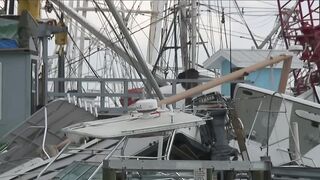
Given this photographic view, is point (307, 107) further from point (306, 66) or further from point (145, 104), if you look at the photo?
point (306, 66)

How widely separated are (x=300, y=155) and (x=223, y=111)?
175 cm

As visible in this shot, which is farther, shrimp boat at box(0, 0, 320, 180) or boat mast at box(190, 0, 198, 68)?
boat mast at box(190, 0, 198, 68)

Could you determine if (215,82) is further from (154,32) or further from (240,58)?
(154,32)

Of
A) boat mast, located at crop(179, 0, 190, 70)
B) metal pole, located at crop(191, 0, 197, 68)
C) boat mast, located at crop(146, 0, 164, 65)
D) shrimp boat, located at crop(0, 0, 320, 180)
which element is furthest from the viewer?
boat mast, located at crop(146, 0, 164, 65)

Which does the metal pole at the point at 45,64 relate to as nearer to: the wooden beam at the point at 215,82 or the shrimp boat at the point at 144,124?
the shrimp boat at the point at 144,124

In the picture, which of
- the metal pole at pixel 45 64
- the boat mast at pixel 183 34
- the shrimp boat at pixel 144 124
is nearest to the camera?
the shrimp boat at pixel 144 124

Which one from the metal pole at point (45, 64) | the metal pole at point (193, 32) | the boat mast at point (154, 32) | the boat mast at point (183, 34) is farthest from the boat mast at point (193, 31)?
the metal pole at point (45, 64)

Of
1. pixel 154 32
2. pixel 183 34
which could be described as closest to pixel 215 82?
pixel 183 34

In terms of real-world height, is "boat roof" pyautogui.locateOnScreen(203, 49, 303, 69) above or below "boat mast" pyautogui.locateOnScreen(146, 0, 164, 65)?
below

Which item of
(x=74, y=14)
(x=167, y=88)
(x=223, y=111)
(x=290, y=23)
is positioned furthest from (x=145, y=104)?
(x=290, y=23)

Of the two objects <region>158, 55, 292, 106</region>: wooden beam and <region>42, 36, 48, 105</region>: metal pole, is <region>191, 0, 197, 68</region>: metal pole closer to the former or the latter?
<region>42, 36, 48, 105</region>: metal pole

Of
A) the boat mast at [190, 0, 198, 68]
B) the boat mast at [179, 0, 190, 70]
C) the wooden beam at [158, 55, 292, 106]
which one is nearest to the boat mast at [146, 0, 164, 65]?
the boat mast at [179, 0, 190, 70]

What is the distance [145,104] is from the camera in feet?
22.4

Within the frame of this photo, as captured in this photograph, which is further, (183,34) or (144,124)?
(183,34)
